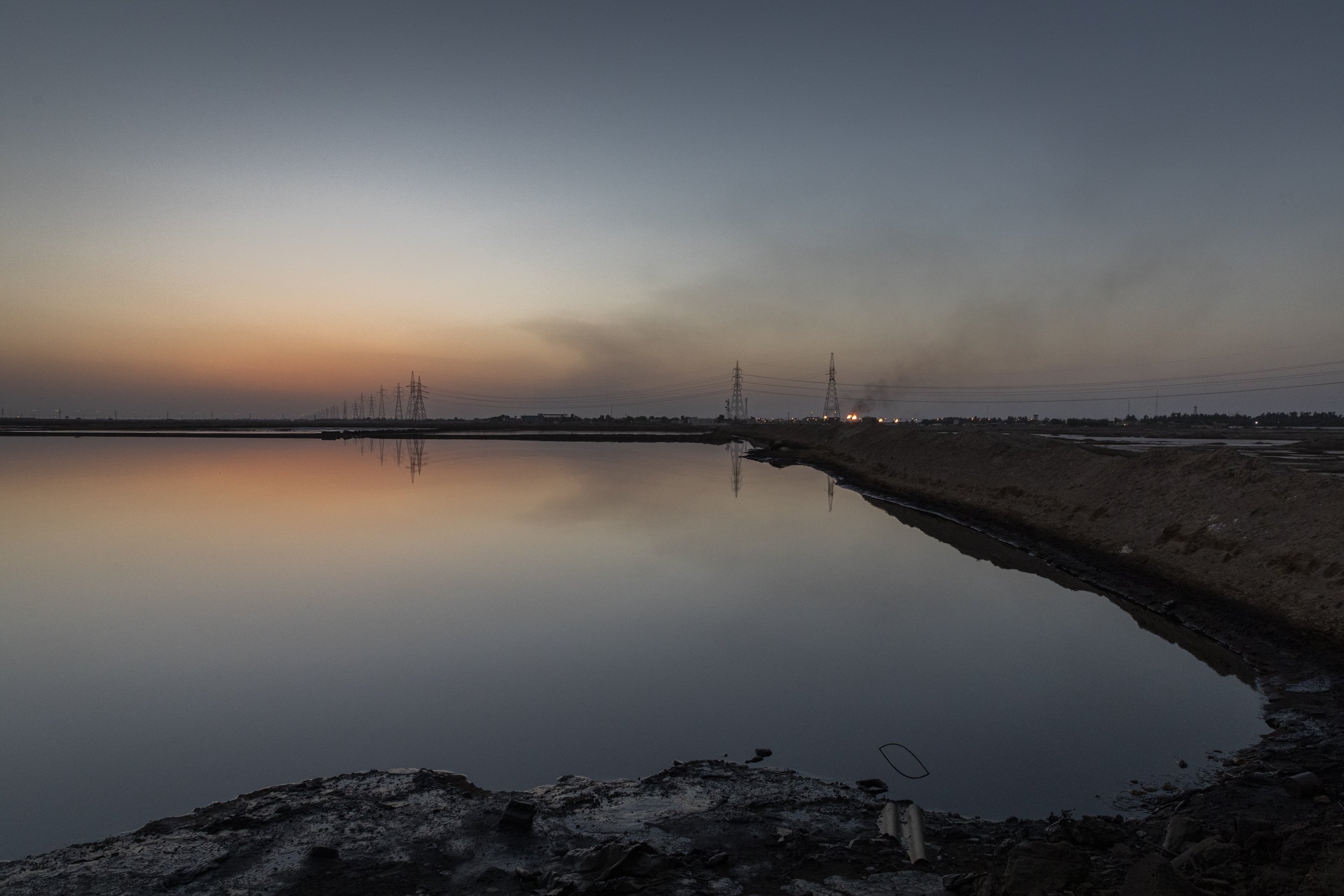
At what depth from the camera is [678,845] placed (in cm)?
550

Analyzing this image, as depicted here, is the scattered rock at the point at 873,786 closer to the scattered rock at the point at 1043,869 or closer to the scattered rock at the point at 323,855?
the scattered rock at the point at 1043,869

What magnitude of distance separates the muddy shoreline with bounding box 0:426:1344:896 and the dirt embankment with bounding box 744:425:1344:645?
23.3 ft

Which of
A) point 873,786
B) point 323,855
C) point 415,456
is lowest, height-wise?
point 873,786

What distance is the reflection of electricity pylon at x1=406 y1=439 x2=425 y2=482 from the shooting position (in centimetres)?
4638

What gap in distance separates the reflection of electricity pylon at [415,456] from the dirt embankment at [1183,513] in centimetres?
3007

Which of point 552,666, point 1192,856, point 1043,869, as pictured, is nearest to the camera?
point 1043,869

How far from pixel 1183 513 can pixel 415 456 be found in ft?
184

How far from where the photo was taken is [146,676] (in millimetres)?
9781

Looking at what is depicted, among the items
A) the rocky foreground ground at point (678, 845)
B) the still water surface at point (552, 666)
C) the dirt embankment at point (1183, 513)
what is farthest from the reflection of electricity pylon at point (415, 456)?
the rocky foreground ground at point (678, 845)

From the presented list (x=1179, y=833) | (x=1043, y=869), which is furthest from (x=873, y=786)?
(x=1179, y=833)

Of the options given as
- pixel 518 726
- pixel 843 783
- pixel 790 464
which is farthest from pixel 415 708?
pixel 790 464

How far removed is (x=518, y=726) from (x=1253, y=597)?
14.3 metres

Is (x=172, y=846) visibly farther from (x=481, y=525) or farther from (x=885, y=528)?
(x=885, y=528)

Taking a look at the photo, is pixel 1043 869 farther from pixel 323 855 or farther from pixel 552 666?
pixel 552 666
